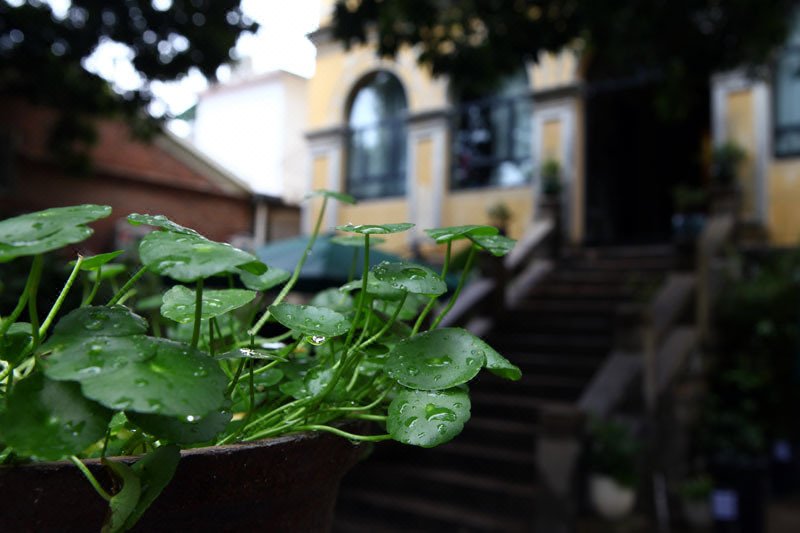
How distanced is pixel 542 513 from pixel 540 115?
7.52m

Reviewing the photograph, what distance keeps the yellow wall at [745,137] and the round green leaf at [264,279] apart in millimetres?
9726

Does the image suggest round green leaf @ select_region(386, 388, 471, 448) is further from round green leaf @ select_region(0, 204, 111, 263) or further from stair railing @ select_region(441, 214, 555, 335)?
stair railing @ select_region(441, 214, 555, 335)

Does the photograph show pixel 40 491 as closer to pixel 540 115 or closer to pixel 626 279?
pixel 626 279

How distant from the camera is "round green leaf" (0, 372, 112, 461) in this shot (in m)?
0.41

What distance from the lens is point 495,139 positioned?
38.3 feet

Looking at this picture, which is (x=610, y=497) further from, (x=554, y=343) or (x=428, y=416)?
(x=428, y=416)

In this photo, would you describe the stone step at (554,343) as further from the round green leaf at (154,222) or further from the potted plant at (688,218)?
the round green leaf at (154,222)

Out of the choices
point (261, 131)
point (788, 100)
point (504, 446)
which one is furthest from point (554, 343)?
point (261, 131)

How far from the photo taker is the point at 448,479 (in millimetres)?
5402

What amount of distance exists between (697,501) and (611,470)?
122 centimetres

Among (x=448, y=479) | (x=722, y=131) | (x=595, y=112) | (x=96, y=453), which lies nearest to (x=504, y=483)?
(x=448, y=479)

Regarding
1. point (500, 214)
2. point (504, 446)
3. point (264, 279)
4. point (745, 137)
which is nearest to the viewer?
point (264, 279)

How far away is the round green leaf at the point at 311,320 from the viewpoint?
0.57 metres

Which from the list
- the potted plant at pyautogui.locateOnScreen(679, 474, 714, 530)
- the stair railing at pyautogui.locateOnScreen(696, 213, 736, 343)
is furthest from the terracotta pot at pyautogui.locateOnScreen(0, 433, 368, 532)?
the stair railing at pyautogui.locateOnScreen(696, 213, 736, 343)
